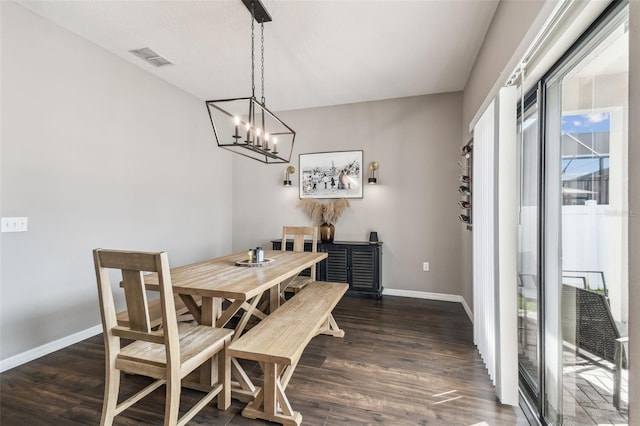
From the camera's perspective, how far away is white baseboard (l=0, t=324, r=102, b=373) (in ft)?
7.44

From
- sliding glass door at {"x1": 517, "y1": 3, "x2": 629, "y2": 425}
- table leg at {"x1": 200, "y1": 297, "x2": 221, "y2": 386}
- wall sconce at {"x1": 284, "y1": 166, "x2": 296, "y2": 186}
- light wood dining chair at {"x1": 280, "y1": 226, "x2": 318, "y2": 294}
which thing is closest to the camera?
sliding glass door at {"x1": 517, "y1": 3, "x2": 629, "y2": 425}

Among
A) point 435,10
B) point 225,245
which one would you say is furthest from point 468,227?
point 225,245

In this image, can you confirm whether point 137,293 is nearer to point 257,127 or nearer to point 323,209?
point 257,127

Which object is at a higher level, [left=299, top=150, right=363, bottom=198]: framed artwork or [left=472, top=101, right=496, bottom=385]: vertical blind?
[left=299, top=150, right=363, bottom=198]: framed artwork

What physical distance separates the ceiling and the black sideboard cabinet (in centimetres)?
214

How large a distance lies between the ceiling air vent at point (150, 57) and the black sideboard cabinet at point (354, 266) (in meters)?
2.90

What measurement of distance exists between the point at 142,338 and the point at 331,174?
3.44 metres

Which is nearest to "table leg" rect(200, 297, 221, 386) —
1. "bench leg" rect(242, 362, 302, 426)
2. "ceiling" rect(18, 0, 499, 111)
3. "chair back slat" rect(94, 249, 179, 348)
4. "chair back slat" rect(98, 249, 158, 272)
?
"bench leg" rect(242, 362, 302, 426)

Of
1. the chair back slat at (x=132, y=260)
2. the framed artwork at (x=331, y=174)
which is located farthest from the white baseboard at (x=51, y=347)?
the framed artwork at (x=331, y=174)

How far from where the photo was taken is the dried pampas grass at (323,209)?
172 inches

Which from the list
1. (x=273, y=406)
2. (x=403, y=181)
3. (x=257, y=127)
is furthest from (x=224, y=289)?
(x=403, y=181)

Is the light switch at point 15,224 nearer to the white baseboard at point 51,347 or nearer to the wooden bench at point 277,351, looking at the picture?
the white baseboard at point 51,347

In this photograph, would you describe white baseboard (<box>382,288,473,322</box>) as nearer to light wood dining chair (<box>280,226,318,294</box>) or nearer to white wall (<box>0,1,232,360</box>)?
light wood dining chair (<box>280,226,318,294</box>)

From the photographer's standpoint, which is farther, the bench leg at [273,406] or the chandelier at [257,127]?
the chandelier at [257,127]
